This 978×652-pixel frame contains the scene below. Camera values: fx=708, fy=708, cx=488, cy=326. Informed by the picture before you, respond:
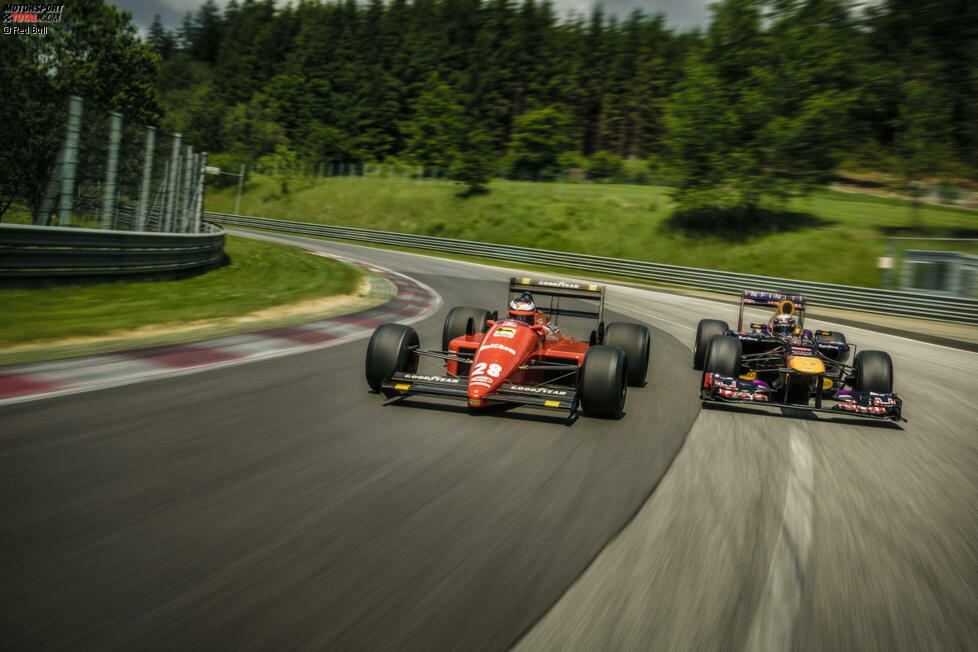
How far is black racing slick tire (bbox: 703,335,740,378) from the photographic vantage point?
8.34 meters

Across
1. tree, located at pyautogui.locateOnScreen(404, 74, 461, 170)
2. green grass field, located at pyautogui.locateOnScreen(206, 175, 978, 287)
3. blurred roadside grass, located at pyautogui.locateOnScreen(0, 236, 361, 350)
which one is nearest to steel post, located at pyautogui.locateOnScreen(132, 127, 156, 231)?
blurred roadside grass, located at pyautogui.locateOnScreen(0, 236, 361, 350)

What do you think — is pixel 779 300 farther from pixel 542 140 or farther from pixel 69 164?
pixel 542 140

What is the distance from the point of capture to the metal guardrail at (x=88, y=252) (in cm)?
1094

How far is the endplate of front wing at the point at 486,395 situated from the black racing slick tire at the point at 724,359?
2.36 meters

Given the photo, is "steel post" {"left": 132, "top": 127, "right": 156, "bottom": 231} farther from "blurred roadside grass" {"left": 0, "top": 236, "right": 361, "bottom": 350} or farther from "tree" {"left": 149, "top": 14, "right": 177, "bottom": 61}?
"tree" {"left": 149, "top": 14, "right": 177, "bottom": 61}

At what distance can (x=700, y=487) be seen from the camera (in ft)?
17.1

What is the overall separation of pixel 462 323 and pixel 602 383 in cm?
277

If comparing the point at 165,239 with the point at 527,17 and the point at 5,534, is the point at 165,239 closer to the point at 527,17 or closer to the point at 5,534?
the point at 5,534

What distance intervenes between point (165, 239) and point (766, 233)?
3189 cm

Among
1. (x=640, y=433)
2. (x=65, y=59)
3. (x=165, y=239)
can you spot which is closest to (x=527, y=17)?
(x=65, y=59)

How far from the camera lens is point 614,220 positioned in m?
43.1

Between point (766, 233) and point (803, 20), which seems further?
point (803, 20)

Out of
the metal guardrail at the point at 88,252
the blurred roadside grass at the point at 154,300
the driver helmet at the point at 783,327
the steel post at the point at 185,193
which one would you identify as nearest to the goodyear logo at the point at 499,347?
the driver helmet at the point at 783,327

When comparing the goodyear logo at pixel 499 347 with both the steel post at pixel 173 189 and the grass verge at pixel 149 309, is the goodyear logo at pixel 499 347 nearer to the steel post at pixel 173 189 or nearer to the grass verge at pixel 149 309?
the grass verge at pixel 149 309
